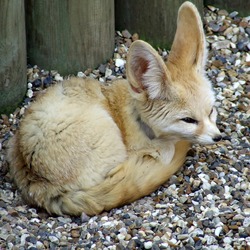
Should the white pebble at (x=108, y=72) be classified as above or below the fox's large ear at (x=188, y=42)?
below

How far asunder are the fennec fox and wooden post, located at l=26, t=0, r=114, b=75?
735mm

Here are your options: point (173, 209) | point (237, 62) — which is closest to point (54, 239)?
point (173, 209)

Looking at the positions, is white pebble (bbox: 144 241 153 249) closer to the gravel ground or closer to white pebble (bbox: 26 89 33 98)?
the gravel ground

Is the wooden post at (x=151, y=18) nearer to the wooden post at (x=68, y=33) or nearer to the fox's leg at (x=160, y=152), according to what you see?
the wooden post at (x=68, y=33)

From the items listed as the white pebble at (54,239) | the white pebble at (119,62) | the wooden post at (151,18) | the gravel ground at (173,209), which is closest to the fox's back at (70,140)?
the gravel ground at (173,209)

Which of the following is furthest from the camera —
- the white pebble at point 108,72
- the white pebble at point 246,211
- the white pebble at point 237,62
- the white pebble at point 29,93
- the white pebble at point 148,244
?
the white pebble at point 237,62

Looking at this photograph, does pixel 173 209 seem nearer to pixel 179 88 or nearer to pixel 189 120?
pixel 189 120

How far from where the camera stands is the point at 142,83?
202 inches

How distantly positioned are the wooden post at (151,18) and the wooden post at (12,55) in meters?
0.99

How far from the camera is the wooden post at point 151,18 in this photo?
636 centimetres

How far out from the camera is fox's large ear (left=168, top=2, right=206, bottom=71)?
5.29m

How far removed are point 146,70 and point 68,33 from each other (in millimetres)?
1191

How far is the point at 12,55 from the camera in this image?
579 centimetres

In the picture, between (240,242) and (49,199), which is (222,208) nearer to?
(240,242)
